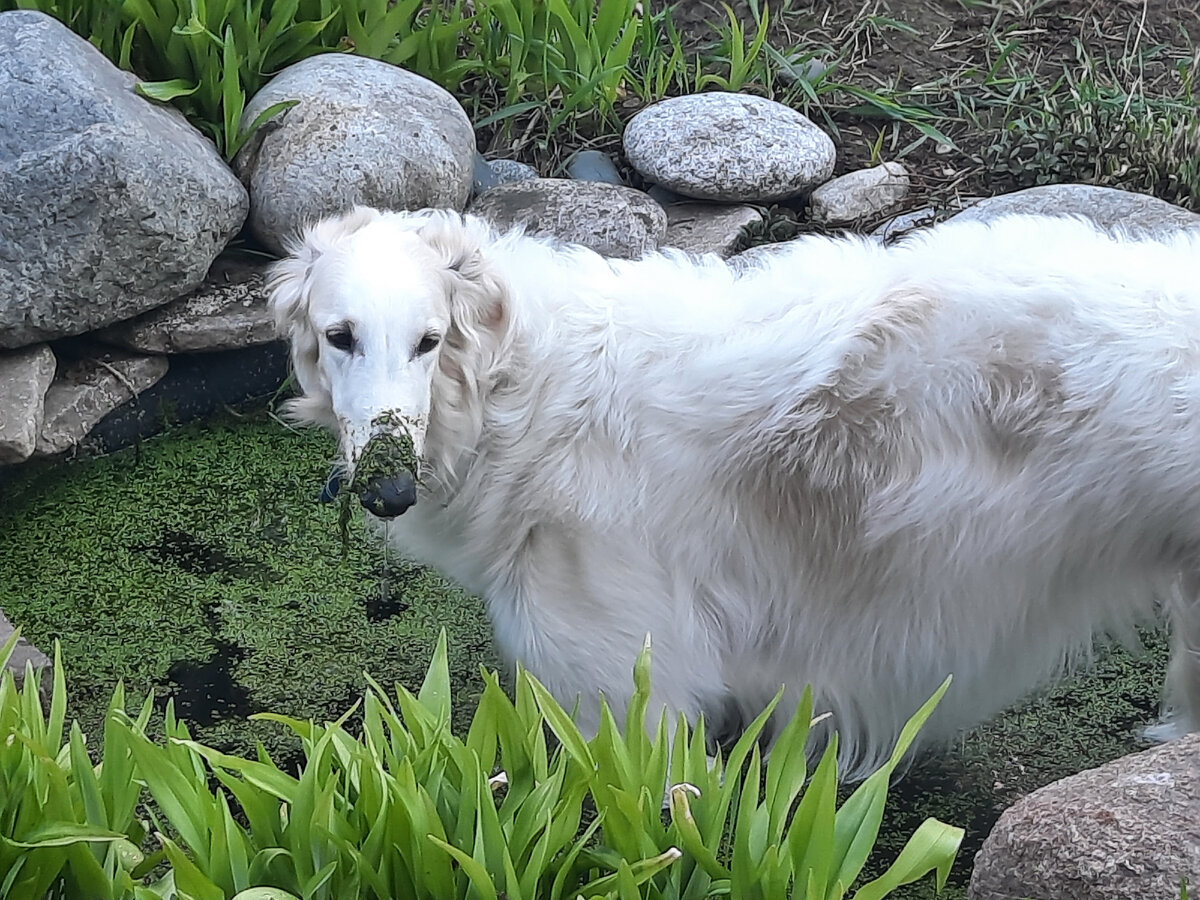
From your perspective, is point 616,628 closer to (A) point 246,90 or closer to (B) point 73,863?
(B) point 73,863

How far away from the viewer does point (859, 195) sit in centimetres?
530

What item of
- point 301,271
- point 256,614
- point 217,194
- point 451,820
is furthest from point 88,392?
point 451,820

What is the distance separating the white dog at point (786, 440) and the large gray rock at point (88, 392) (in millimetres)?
1803

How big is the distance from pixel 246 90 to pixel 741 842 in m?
3.87

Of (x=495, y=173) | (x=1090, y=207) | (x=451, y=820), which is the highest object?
(x=1090, y=207)

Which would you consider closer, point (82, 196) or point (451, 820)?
point (451, 820)

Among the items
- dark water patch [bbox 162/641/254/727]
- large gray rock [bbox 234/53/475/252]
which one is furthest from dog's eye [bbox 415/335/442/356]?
large gray rock [bbox 234/53/475/252]

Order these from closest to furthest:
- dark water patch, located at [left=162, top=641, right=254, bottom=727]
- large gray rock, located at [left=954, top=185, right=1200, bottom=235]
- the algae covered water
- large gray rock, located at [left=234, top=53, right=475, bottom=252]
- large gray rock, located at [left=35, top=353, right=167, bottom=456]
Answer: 1. dark water patch, located at [left=162, top=641, right=254, bottom=727]
2. the algae covered water
3. large gray rock, located at [left=35, top=353, right=167, bottom=456]
4. large gray rock, located at [left=954, top=185, right=1200, bottom=235]
5. large gray rock, located at [left=234, top=53, right=475, bottom=252]

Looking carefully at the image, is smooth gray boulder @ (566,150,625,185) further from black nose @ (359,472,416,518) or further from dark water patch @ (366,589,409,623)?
black nose @ (359,472,416,518)

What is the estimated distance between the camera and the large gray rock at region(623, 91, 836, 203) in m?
5.14

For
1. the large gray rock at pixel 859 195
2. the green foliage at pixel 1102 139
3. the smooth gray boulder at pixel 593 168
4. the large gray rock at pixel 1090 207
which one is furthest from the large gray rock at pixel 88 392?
the green foliage at pixel 1102 139

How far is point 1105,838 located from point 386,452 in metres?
1.34

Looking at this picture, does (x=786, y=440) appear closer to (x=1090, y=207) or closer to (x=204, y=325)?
(x=1090, y=207)

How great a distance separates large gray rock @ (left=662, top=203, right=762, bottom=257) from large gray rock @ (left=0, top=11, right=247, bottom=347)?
165 cm
